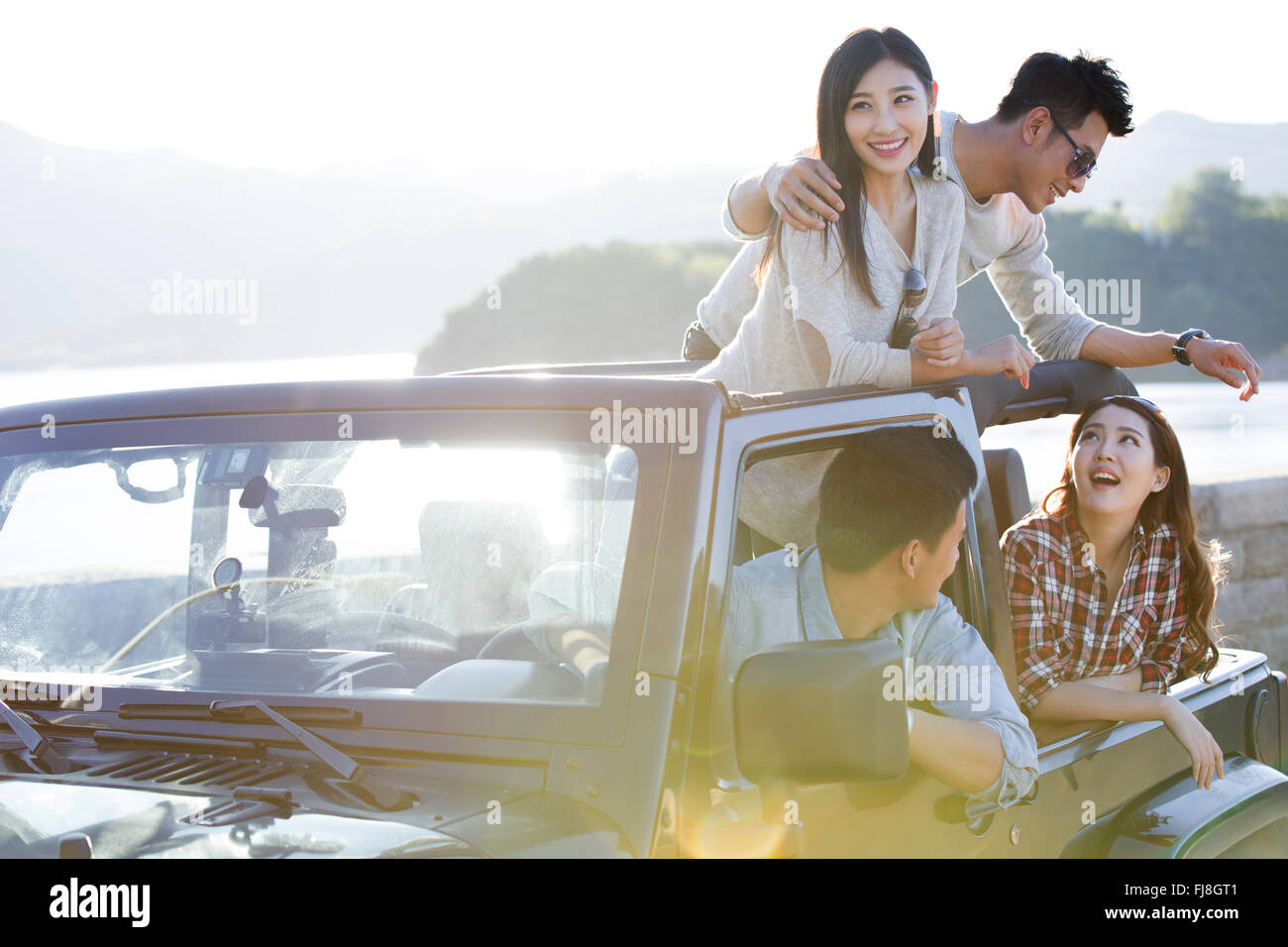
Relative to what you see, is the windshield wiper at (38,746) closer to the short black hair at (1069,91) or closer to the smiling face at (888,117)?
the smiling face at (888,117)

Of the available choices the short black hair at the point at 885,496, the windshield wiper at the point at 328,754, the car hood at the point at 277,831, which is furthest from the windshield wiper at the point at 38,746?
the short black hair at the point at 885,496

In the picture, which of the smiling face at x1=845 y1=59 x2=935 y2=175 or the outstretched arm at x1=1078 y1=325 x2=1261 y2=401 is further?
the outstretched arm at x1=1078 y1=325 x2=1261 y2=401

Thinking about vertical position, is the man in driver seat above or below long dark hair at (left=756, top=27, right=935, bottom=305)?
below

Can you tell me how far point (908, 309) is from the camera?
10.1ft

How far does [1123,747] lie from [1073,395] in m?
1.02

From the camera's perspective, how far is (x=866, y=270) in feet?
9.95

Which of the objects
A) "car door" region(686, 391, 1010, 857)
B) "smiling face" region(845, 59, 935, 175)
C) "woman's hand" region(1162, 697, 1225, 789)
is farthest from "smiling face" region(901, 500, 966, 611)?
"smiling face" region(845, 59, 935, 175)

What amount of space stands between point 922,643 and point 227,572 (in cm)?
133

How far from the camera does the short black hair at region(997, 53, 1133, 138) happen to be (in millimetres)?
3561

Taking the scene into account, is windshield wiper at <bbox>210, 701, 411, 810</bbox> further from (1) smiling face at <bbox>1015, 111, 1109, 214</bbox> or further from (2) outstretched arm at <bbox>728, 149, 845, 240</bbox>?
(1) smiling face at <bbox>1015, 111, 1109, 214</bbox>

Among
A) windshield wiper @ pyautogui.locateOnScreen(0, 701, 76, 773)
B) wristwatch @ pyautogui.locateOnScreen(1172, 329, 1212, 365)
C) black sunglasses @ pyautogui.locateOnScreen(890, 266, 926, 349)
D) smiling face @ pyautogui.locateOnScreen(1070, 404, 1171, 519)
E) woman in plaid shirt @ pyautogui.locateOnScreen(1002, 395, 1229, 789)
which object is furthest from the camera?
wristwatch @ pyautogui.locateOnScreen(1172, 329, 1212, 365)

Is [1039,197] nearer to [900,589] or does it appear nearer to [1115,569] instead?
[1115,569]

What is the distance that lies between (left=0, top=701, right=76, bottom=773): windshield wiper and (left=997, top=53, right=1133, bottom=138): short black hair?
2770 millimetres
